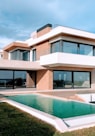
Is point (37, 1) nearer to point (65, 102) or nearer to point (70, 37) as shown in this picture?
point (65, 102)

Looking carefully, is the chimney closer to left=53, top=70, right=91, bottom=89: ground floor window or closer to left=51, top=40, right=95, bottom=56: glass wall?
left=51, top=40, right=95, bottom=56: glass wall

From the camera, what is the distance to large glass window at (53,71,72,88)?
980 inches

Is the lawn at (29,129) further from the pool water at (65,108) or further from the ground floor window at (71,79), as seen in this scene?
the ground floor window at (71,79)

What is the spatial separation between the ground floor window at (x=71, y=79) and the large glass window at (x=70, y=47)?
336cm

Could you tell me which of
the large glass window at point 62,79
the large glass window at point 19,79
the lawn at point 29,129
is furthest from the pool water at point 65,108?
the large glass window at point 19,79

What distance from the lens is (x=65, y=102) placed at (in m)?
14.5

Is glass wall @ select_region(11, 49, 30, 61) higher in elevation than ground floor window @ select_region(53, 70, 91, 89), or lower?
higher

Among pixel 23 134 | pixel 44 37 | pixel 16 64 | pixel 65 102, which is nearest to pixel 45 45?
pixel 44 37

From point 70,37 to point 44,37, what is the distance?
11.5 ft

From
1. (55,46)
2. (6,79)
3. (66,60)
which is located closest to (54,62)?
(66,60)

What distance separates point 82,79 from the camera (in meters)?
27.3

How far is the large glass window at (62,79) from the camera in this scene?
24.9 meters

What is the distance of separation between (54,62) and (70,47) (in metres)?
3.65

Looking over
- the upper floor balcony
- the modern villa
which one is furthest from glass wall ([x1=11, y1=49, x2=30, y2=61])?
the upper floor balcony
